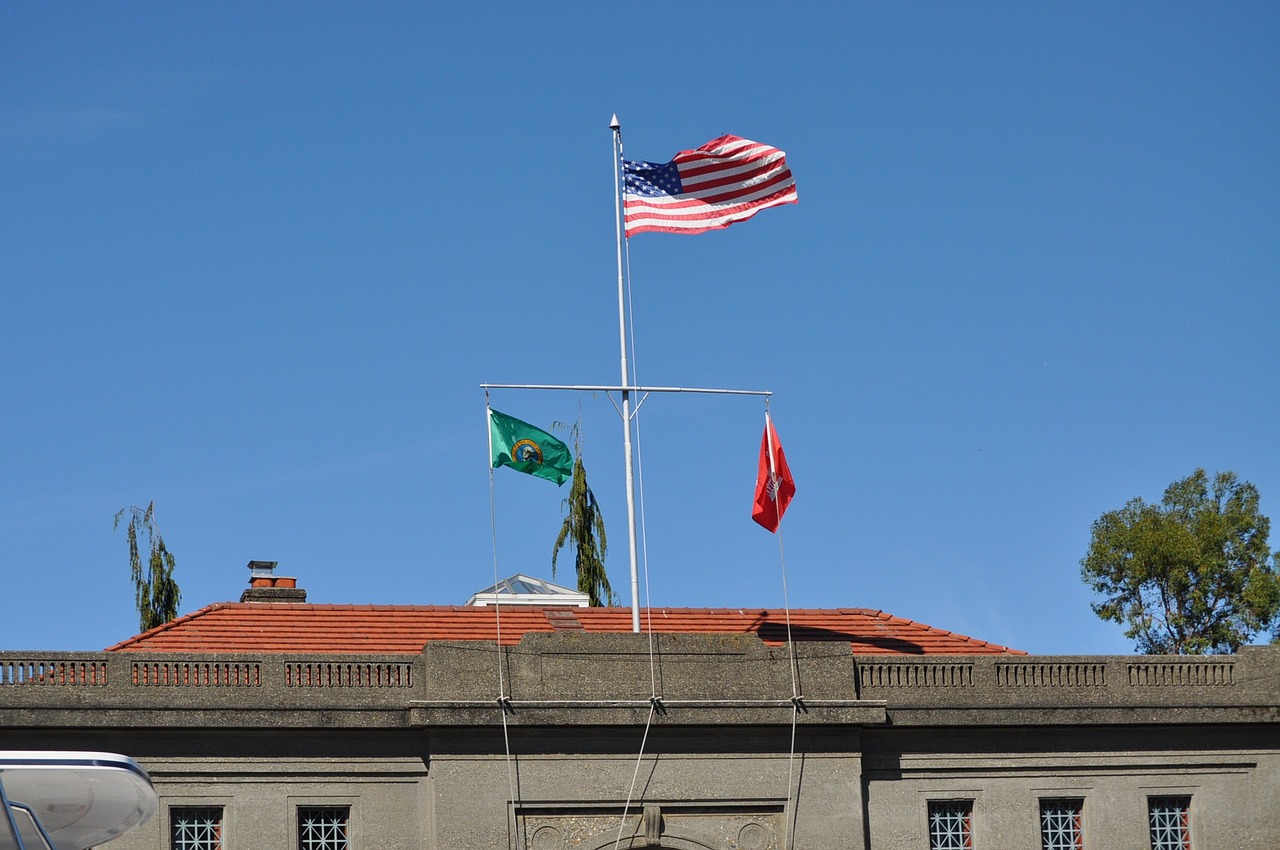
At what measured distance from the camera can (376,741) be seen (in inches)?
1043

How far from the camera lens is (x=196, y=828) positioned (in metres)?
26.0

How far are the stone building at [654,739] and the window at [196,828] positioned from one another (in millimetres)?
28

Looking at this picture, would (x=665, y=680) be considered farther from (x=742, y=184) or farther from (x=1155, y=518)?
(x=1155, y=518)

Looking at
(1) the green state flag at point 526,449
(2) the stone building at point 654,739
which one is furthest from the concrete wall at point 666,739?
(1) the green state flag at point 526,449

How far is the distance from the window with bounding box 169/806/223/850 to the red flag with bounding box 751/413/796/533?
26.6 ft

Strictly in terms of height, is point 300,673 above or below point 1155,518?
below

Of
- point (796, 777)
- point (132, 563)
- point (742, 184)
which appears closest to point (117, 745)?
point (796, 777)

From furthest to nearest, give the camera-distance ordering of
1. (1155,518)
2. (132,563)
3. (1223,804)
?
(132,563) < (1155,518) < (1223,804)

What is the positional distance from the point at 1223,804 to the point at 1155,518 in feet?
53.3

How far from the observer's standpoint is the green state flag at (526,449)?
1089 inches

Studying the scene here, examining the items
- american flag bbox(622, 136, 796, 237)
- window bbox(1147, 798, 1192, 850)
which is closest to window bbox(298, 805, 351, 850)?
american flag bbox(622, 136, 796, 237)

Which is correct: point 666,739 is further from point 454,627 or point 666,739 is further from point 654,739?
point 454,627

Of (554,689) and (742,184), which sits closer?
(554,689)

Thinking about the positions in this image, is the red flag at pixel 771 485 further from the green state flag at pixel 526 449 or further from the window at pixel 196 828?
the window at pixel 196 828
